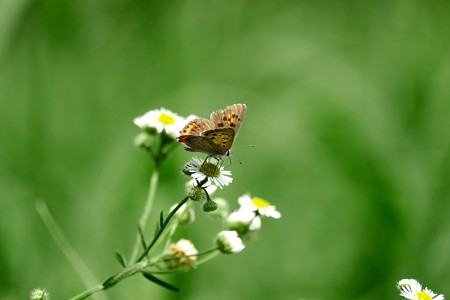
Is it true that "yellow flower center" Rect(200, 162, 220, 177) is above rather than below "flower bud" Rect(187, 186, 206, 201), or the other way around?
above

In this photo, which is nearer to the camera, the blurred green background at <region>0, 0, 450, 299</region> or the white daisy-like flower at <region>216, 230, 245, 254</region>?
the white daisy-like flower at <region>216, 230, 245, 254</region>

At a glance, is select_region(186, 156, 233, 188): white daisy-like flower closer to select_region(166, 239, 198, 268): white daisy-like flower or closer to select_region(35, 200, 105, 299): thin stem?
select_region(166, 239, 198, 268): white daisy-like flower

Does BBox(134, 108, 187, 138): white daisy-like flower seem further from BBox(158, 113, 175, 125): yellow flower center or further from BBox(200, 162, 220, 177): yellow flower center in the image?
BBox(200, 162, 220, 177): yellow flower center

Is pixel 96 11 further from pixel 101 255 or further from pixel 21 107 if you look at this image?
pixel 101 255

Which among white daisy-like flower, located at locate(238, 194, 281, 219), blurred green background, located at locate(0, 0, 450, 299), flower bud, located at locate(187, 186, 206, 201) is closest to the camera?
flower bud, located at locate(187, 186, 206, 201)

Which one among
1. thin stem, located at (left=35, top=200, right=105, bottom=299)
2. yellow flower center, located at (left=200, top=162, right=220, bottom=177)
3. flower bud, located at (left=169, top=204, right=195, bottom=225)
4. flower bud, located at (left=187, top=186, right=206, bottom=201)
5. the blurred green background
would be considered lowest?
flower bud, located at (left=187, top=186, right=206, bottom=201)

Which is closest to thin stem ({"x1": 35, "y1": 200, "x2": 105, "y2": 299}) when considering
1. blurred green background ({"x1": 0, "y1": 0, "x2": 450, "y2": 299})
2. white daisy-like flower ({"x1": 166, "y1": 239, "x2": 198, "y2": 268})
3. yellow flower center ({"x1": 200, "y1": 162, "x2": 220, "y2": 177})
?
white daisy-like flower ({"x1": 166, "y1": 239, "x2": 198, "y2": 268})

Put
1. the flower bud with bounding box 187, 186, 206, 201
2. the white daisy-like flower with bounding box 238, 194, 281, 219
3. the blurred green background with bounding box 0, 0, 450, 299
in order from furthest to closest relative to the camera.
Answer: the blurred green background with bounding box 0, 0, 450, 299 → the white daisy-like flower with bounding box 238, 194, 281, 219 → the flower bud with bounding box 187, 186, 206, 201

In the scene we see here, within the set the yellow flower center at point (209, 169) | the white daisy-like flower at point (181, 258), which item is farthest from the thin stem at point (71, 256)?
the yellow flower center at point (209, 169)
